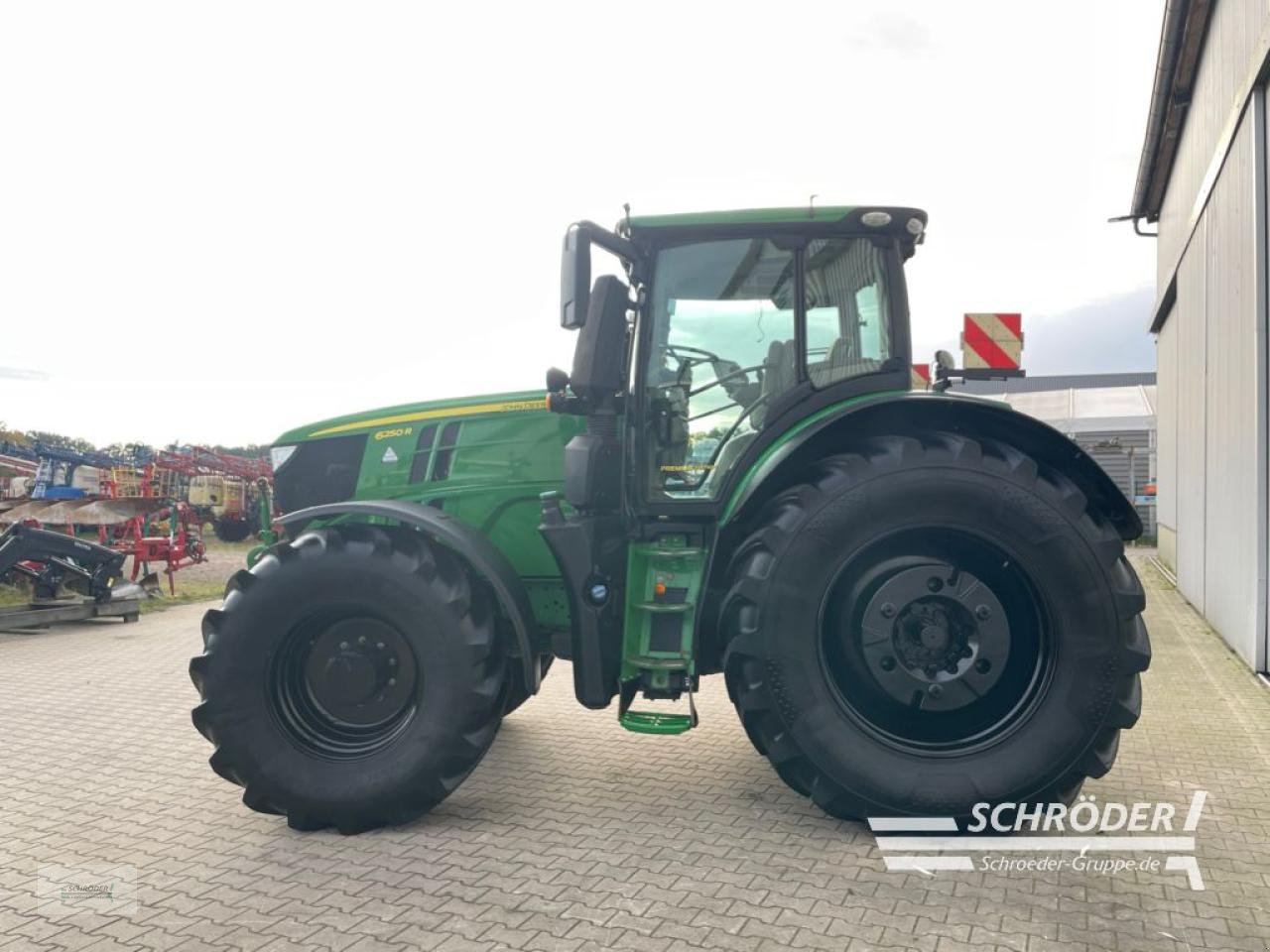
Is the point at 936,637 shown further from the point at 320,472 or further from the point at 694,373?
the point at 320,472

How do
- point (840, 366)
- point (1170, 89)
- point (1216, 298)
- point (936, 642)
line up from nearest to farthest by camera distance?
A: 1. point (936, 642)
2. point (840, 366)
3. point (1216, 298)
4. point (1170, 89)

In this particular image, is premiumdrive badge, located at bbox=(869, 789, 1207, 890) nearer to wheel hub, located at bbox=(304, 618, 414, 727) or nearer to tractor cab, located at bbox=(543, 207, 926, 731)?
tractor cab, located at bbox=(543, 207, 926, 731)

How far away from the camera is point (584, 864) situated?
3518 millimetres

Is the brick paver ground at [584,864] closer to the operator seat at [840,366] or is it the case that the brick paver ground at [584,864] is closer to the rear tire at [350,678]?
the rear tire at [350,678]

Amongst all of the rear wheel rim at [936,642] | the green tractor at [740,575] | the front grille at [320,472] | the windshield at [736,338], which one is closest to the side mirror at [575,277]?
the green tractor at [740,575]

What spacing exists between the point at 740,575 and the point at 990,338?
19.6 ft

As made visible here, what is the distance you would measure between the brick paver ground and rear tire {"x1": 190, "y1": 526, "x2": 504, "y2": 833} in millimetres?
217

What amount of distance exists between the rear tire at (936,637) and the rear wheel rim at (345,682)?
4.73ft

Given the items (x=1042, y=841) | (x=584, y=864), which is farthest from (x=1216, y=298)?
(x=584, y=864)

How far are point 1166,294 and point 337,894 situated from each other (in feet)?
46.5

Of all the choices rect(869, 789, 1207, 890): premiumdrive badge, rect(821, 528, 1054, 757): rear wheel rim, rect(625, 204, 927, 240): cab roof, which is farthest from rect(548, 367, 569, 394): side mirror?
rect(869, 789, 1207, 890): premiumdrive badge

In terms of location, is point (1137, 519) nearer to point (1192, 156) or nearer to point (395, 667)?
point (395, 667)

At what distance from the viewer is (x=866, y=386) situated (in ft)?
13.7

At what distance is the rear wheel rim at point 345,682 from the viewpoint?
406 centimetres
